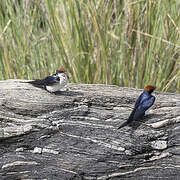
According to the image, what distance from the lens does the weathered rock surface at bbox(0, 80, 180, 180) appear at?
6.26ft

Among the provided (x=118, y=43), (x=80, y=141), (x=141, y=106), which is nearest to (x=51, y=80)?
(x=80, y=141)

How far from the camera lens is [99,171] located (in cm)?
190

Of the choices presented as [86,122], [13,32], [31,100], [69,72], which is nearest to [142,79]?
[69,72]

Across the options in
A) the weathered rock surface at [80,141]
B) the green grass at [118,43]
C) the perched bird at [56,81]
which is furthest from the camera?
the green grass at [118,43]

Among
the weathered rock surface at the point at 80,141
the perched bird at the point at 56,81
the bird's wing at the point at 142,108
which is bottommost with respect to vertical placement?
the weathered rock surface at the point at 80,141

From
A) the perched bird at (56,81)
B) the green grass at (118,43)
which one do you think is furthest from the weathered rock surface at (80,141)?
the green grass at (118,43)

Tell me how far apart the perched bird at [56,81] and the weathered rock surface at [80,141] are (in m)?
0.07

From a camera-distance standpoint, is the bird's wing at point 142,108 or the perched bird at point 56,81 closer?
the bird's wing at point 142,108

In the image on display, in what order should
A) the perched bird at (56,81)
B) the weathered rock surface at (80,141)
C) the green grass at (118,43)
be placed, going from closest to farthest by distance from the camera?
the weathered rock surface at (80,141)
the perched bird at (56,81)
the green grass at (118,43)

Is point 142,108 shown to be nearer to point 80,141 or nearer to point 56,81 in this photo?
point 80,141

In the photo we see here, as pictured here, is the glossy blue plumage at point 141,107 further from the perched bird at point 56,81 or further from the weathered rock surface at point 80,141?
the perched bird at point 56,81

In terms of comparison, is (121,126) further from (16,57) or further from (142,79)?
(16,57)

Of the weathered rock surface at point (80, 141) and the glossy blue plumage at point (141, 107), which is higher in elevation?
the glossy blue plumage at point (141, 107)

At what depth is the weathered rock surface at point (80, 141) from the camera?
1909 mm
